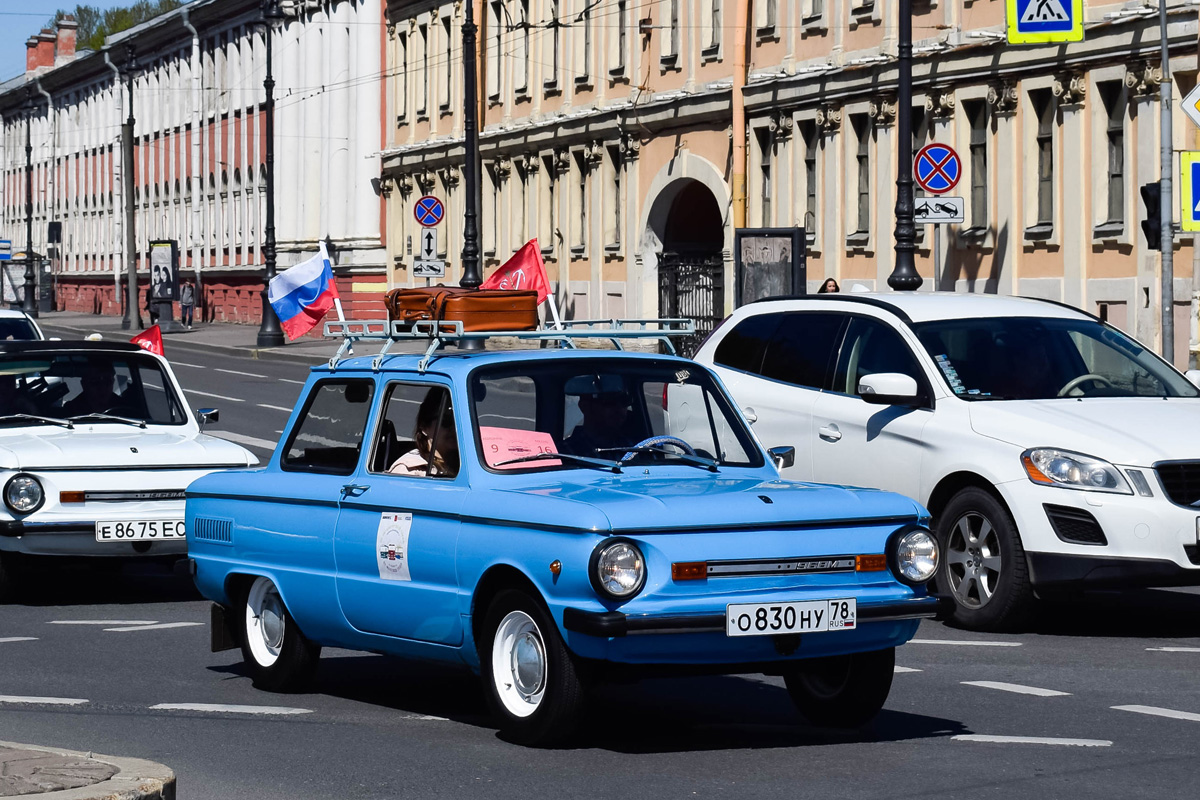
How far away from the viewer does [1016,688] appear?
9727 mm

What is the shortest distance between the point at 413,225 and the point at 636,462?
5642 centimetres

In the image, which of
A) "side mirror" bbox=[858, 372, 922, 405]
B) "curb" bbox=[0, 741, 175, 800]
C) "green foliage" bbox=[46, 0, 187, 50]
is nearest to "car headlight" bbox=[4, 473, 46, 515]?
"side mirror" bbox=[858, 372, 922, 405]

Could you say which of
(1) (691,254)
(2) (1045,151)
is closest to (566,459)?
(2) (1045,151)

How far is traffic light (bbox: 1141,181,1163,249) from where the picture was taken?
2216cm

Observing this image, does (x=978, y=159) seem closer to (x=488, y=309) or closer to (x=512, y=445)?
(x=488, y=309)

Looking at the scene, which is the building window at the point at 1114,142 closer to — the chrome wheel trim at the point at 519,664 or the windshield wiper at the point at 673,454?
the windshield wiper at the point at 673,454

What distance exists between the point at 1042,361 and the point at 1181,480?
1.50m

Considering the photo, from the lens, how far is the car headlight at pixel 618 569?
755cm

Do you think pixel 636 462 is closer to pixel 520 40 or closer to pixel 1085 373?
pixel 1085 373

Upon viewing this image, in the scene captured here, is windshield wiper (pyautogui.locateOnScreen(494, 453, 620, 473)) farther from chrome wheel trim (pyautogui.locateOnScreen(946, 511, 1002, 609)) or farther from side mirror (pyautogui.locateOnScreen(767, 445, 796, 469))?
chrome wheel trim (pyautogui.locateOnScreen(946, 511, 1002, 609))

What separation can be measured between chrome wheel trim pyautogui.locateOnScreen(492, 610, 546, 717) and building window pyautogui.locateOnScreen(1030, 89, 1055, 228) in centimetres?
2710

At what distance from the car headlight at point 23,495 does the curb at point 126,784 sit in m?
6.38

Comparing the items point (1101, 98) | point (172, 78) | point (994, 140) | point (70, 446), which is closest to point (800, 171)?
point (994, 140)

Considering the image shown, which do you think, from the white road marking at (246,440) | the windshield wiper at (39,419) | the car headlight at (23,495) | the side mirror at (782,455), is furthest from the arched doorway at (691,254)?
the side mirror at (782,455)
